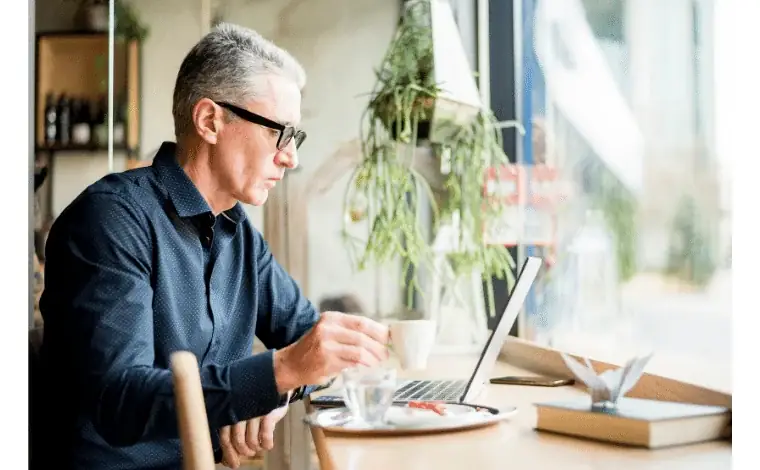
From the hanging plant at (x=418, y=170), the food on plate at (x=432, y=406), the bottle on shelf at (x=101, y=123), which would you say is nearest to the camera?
A: the food on plate at (x=432, y=406)

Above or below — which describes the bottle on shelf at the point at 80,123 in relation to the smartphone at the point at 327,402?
above

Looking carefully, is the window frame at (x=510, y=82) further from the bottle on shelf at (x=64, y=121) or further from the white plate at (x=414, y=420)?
the bottle on shelf at (x=64, y=121)

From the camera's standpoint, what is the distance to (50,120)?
1.69 metres

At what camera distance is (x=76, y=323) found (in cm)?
116

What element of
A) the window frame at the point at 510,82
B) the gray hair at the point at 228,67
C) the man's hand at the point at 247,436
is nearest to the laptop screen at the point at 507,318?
the man's hand at the point at 247,436

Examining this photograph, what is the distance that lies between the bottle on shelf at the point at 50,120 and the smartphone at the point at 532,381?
0.99 m

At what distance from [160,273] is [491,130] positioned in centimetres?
121

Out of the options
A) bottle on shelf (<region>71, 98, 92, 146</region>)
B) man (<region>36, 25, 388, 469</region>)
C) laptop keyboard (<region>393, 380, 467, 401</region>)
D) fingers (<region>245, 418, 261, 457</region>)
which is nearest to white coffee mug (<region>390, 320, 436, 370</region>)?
laptop keyboard (<region>393, 380, 467, 401</region>)

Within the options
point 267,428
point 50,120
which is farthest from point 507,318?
point 50,120

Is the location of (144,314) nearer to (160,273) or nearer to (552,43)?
(160,273)

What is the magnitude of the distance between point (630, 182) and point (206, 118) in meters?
0.81

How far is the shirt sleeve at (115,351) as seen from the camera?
113 cm

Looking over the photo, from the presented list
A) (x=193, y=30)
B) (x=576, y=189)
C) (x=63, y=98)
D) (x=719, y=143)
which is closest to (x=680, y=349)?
(x=719, y=143)

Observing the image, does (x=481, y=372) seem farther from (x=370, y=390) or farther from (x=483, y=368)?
(x=370, y=390)
